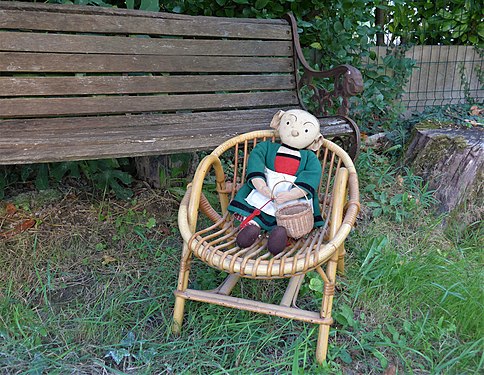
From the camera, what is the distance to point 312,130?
6.44 ft

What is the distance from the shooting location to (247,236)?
1801mm

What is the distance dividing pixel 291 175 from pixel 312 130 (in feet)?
0.69

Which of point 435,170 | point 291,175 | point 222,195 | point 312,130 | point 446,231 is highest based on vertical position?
point 312,130

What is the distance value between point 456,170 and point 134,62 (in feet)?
6.96

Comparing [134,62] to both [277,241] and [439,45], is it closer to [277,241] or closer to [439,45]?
[277,241]

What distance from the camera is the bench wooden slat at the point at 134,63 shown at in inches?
90.9

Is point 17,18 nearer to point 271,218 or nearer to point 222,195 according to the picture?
point 222,195

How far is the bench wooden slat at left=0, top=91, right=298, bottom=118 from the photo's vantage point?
2305 mm

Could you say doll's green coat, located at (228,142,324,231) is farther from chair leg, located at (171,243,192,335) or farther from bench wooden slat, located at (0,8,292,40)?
bench wooden slat, located at (0,8,292,40)

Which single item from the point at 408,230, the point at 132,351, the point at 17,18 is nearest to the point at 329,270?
the point at 132,351

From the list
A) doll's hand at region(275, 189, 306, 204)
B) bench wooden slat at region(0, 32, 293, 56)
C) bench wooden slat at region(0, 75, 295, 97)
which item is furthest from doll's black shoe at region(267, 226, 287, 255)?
bench wooden slat at region(0, 32, 293, 56)

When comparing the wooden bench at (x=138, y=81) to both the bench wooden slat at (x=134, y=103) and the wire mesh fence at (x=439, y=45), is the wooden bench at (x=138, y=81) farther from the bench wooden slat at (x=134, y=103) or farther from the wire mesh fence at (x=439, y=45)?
the wire mesh fence at (x=439, y=45)

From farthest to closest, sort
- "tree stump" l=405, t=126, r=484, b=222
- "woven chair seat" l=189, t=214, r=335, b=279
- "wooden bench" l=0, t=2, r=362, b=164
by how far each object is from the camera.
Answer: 1. "tree stump" l=405, t=126, r=484, b=222
2. "wooden bench" l=0, t=2, r=362, b=164
3. "woven chair seat" l=189, t=214, r=335, b=279

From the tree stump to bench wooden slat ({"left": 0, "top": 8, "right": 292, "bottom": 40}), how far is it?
125 centimetres
